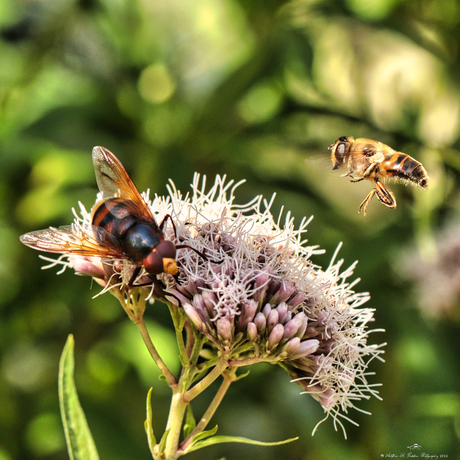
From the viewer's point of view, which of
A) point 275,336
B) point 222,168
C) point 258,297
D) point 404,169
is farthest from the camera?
point 222,168

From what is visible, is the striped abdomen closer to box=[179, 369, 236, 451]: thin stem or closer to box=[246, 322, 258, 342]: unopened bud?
box=[246, 322, 258, 342]: unopened bud

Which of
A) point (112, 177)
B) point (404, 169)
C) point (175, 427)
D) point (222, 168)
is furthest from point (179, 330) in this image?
point (222, 168)

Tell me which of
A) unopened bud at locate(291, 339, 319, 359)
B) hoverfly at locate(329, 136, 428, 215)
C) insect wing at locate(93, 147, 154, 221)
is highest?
hoverfly at locate(329, 136, 428, 215)

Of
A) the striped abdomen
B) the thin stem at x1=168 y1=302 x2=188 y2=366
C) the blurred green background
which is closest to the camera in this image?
the thin stem at x1=168 y1=302 x2=188 y2=366

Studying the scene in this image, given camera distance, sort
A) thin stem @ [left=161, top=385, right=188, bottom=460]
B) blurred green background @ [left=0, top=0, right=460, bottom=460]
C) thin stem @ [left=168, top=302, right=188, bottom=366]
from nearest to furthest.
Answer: thin stem @ [left=161, top=385, right=188, bottom=460] < thin stem @ [left=168, top=302, right=188, bottom=366] < blurred green background @ [left=0, top=0, right=460, bottom=460]

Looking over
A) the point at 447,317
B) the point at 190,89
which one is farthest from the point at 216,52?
the point at 447,317

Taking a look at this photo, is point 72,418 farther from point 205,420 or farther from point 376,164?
point 376,164

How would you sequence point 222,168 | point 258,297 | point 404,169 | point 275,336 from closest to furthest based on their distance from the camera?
point 275,336 → point 258,297 → point 404,169 → point 222,168

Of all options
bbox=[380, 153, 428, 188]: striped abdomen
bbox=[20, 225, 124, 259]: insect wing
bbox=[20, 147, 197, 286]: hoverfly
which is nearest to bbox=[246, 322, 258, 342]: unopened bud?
bbox=[20, 147, 197, 286]: hoverfly

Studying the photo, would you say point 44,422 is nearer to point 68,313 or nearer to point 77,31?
point 68,313
